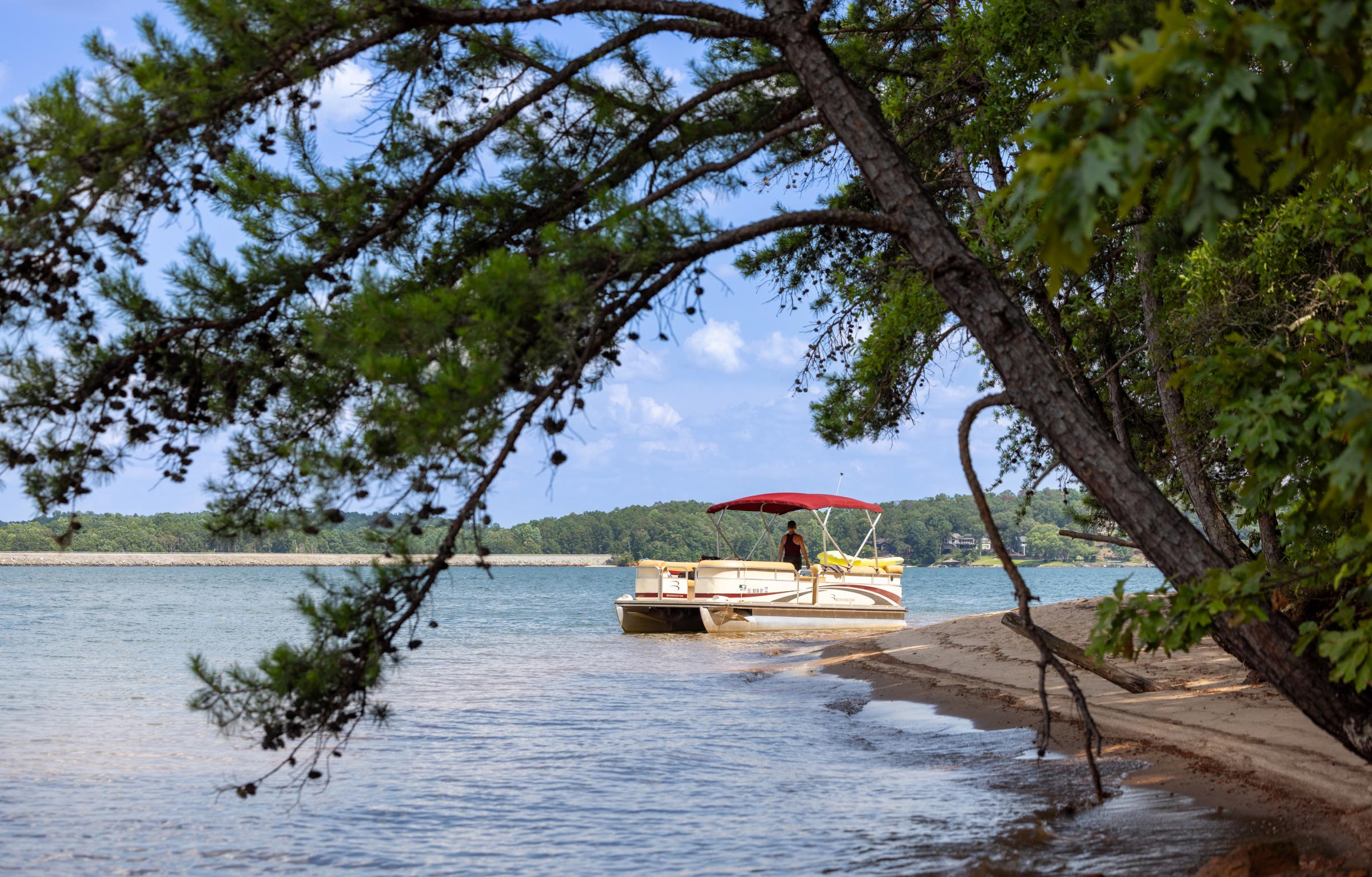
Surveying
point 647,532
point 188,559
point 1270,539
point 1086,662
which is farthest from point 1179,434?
point 188,559

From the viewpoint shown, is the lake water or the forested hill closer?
the lake water

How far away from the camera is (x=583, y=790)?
8672 mm

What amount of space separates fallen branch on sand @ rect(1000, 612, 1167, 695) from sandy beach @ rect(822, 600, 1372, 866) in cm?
14

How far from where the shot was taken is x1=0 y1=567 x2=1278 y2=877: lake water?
6.44 meters

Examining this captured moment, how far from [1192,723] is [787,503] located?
15.5m

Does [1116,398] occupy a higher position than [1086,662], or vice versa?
[1116,398]

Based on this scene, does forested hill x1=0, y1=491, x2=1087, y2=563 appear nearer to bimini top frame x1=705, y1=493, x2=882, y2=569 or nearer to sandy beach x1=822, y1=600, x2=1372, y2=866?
bimini top frame x1=705, y1=493, x2=882, y2=569

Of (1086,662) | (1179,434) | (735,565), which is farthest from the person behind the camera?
(735,565)

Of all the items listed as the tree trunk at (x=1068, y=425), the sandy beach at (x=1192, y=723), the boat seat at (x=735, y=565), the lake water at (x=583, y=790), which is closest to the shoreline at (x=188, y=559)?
the boat seat at (x=735, y=565)

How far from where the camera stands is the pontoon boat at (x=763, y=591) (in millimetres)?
24250

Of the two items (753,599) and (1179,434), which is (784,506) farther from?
(1179,434)

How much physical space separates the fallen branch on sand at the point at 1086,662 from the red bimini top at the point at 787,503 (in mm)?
12501

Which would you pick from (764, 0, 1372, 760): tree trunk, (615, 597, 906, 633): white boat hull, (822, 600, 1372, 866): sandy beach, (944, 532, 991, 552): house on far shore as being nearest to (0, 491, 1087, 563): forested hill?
(944, 532, 991, 552): house on far shore

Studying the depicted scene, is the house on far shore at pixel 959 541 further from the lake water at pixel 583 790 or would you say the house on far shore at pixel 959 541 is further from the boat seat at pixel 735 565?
the lake water at pixel 583 790
